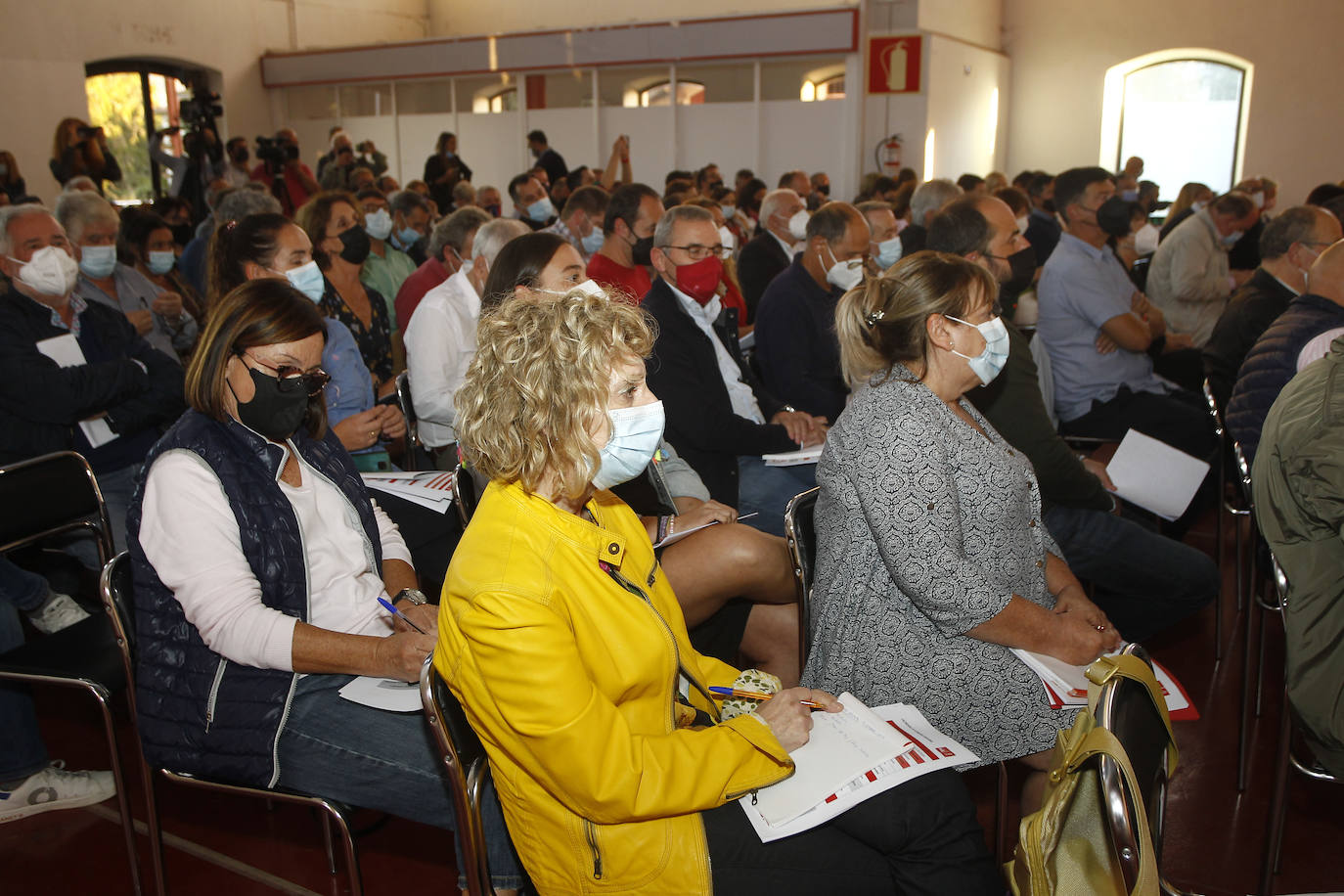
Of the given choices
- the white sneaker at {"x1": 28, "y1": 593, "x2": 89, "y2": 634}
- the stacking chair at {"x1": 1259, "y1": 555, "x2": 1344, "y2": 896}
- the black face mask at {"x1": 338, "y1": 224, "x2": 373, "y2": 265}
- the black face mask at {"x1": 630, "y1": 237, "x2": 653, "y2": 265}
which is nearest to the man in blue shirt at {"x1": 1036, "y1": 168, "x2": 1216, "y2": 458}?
the black face mask at {"x1": 630, "y1": 237, "x2": 653, "y2": 265}

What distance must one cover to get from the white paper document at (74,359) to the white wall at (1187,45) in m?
14.6

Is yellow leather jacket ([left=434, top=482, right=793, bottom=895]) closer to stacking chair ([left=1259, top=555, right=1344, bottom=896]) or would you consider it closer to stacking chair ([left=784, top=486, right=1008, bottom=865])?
stacking chair ([left=784, top=486, right=1008, bottom=865])

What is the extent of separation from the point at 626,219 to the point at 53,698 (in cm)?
296

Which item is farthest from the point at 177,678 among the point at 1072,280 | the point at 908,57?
the point at 908,57

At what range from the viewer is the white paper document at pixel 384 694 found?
172cm

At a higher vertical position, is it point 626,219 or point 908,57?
point 908,57

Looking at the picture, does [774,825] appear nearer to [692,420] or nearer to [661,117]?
[692,420]

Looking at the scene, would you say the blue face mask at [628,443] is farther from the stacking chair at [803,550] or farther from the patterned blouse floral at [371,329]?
the patterned blouse floral at [371,329]

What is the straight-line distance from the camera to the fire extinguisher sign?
1255 centimetres

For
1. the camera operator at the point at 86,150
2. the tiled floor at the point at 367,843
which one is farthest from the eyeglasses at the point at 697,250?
the camera operator at the point at 86,150

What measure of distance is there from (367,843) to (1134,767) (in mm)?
1889

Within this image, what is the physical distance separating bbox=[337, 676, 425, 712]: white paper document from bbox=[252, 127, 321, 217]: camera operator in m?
9.48

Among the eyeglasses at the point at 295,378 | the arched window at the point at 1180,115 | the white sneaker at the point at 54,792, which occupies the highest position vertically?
the arched window at the point at 1180,115

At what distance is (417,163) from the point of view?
15867 mm
